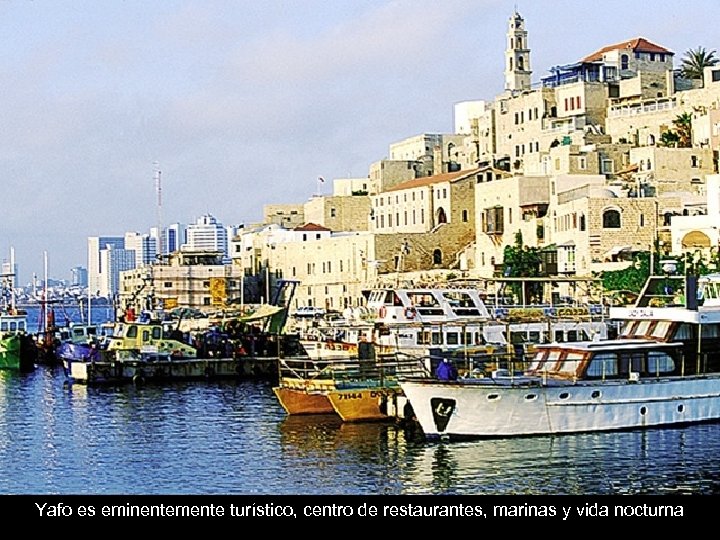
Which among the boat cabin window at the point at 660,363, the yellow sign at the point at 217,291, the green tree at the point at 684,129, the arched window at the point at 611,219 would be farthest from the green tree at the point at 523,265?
the boat cabin window at the point at 660,363

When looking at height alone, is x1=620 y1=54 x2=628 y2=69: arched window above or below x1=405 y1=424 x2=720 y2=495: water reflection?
above

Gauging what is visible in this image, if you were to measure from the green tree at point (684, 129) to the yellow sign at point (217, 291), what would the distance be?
27.9 metres

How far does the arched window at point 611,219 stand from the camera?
5303cm

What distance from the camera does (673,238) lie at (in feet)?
167

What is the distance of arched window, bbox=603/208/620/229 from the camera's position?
5303 centimetres

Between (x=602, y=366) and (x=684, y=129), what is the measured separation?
39215mm

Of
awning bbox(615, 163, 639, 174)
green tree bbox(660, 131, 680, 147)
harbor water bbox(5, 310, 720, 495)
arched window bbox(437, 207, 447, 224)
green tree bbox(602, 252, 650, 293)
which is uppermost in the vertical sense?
green tree bbox(660, 131, 680, 147)

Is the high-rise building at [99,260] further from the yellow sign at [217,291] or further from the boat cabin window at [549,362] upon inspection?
the boat cabin window at [549,362]

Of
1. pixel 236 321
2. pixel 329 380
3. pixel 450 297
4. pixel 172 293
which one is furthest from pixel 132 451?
pixel 172 293

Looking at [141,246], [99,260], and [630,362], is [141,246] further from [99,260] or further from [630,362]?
[630,362]

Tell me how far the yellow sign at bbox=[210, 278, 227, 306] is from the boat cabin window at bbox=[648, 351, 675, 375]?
175 ft

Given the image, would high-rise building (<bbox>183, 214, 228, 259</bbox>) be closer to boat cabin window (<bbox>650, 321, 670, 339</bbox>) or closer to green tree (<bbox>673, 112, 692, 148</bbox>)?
green tree (<bbox>673, 112, 692, 148</bbox>)

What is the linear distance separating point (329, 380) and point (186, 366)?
13918 mm

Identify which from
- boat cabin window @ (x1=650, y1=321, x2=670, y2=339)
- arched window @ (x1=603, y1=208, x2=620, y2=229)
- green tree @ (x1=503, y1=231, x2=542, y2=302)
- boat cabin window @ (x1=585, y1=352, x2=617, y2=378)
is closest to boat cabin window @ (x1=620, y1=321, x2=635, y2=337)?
boat cabin window @ (x1=650, y1=321, x2=670, y2=339)
